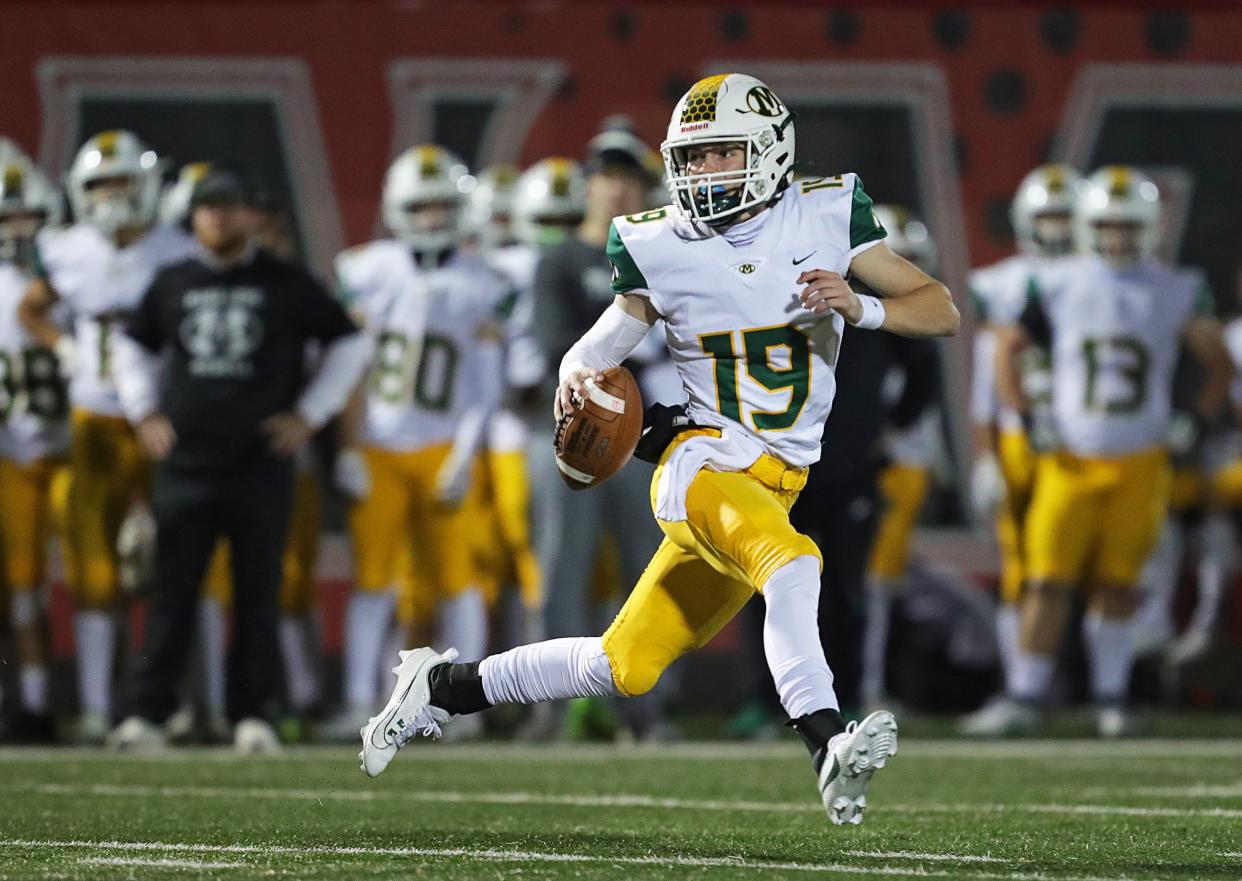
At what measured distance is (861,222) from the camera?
4.42 m

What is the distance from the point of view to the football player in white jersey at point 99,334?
7.28m

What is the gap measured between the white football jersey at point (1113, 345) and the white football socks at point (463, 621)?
2.09 m

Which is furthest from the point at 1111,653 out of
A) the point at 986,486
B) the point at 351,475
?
the point at 351,475

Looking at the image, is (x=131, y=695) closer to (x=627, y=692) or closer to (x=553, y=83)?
(x=627, y=692)

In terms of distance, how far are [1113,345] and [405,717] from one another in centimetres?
406

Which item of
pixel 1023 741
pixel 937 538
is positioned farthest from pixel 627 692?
pixel 937 538

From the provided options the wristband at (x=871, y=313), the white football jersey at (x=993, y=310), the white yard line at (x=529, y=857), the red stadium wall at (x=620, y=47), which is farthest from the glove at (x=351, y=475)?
the wristband at (x=871, y=313)

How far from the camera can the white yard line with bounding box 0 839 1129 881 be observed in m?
3.73

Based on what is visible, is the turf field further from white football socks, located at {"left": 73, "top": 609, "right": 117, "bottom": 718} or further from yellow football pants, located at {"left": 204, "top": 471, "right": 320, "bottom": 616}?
yellow football pants, located at {"left": 204, "top": 471, "right": 320, "bottom": 616}

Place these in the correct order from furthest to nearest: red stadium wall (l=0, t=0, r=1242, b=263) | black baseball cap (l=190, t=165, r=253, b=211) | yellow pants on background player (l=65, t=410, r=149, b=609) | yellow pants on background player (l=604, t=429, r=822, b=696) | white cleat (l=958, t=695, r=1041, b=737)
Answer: red stadium wall (l=0, t=0, r=1242, b=263), white cleat (l=958, t=695, r=1041, b=737), yellow pants on background player (l=65, t=410, r=149, b=609), black baseball cap (l=190, t=165, r=253, b=211), yellow pants on background player (l=604, t=429, r=822, b=696)

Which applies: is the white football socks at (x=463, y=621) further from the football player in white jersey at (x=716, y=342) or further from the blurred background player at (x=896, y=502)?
the football player in white jersey at (x=716, y=342)

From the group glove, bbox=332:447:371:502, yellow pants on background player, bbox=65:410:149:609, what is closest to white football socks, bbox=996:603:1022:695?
glove, bbox=332:447:371:502

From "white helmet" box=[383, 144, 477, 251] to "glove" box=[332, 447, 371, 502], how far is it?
81 centimetres

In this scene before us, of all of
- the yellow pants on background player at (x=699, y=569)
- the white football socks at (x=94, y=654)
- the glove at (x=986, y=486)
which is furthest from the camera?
the glove at (x=986, y=486)
